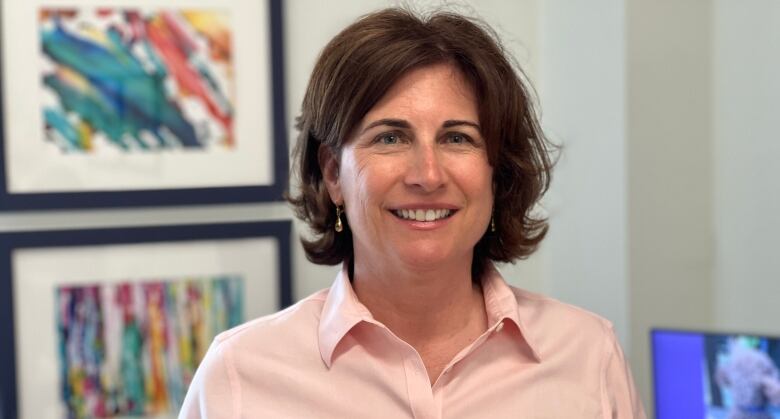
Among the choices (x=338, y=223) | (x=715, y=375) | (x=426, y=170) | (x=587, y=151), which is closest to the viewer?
(x=426, y=170)

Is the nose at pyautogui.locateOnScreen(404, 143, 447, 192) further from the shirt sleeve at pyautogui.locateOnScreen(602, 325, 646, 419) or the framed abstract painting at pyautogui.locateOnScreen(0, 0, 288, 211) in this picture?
the framed abstract painting at pyautogui.locateOnScreen(0, 0, 288, 211)

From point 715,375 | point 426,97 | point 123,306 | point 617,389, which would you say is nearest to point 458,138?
point 426,97

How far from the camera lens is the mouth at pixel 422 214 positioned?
4.36 ft

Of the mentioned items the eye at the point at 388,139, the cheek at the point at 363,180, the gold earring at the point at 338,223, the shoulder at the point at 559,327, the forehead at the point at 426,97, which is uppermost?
the forehead at the point at 426,97

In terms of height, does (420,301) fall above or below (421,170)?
below

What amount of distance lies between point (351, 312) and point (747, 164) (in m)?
1.06

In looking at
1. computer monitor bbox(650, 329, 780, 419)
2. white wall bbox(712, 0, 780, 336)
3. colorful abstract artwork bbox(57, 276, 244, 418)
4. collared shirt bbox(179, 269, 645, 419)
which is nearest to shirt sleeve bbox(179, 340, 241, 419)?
collared shirt bbox(179, 269, 645, 419)

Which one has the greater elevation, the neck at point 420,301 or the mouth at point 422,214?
the mouth at point 422,214

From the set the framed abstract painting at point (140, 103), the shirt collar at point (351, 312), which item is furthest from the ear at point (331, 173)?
the framed abstract painting at point (140, 103)

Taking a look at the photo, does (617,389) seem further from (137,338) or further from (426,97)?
(137,338)

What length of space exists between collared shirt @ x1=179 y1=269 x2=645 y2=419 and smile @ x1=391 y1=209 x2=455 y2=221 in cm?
17

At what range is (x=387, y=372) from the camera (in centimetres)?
138

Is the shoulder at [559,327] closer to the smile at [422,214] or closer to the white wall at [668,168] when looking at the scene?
the smile at [422,214]

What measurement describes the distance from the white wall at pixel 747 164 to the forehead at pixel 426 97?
35.5 inches
